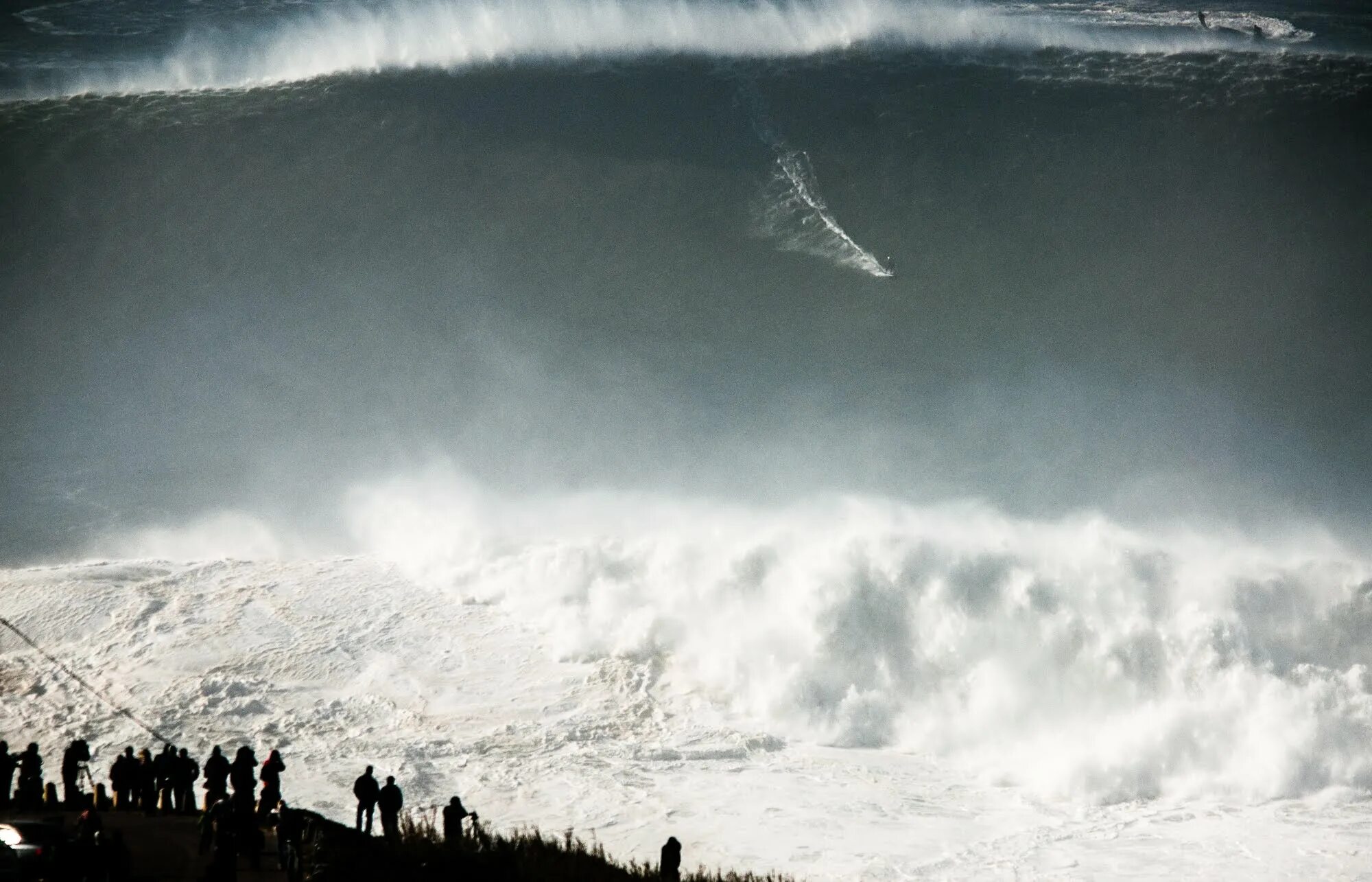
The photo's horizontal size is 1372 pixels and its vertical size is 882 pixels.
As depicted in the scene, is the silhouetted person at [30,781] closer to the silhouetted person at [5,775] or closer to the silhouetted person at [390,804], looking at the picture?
the silhouetted person at [5,775]

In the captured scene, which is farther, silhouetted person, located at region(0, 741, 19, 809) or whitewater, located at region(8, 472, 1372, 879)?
whitewater, located at region(8, 472, 1372, 879)

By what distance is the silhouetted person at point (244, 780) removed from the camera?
10.9m

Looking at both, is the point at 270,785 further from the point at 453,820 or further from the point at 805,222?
the point at 805,222

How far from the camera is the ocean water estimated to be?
54.6ft

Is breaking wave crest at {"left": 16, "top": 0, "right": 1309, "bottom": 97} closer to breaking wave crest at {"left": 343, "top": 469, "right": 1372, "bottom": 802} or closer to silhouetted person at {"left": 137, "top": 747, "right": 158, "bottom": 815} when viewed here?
breaking wave crest at {"left": 343, "top": 469, "right": 1372, "bottom": 802}

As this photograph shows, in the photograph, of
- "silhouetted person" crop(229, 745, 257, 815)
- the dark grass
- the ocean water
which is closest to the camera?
the dark grass

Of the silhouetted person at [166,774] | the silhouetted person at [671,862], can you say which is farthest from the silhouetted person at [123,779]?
the silhouetted person at [671,862]

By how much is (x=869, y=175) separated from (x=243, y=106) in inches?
598

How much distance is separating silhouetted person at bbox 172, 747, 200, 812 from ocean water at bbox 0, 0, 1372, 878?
2.32 metres

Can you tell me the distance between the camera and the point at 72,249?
27406mm

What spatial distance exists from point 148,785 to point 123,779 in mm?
289

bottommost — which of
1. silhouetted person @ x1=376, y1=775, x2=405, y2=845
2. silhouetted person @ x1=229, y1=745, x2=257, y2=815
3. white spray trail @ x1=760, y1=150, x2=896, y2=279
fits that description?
silhouetted person @ x1=376, y1=775, x2=405, y2=845

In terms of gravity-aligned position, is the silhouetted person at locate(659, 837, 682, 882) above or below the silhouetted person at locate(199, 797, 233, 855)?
below

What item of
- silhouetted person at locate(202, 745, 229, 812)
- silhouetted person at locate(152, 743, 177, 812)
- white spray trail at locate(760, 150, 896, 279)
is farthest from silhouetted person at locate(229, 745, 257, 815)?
white spray trail at locate(760, 150, 896, 279)
